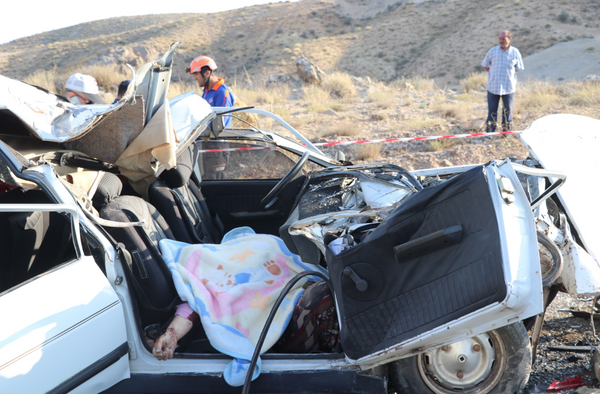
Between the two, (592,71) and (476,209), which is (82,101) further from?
(592,71)

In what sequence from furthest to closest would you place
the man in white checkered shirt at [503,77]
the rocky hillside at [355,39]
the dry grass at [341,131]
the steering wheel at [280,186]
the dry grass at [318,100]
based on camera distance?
the rocky hillside at [355,39] → the dry grass at [318,100] → the dry grass at [341,131] → the man in white checkered shirt at [503,77] → the steering wheel at [280,186]

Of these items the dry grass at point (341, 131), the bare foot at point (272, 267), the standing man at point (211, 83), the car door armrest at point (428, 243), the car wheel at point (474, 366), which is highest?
the standing man at point (211, 83)

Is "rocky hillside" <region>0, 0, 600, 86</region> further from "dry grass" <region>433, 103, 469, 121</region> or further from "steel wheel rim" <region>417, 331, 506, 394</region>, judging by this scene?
"steel wheel rim" <region>417, 331, 506, 394</region>

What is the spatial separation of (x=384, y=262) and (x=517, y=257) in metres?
0.55

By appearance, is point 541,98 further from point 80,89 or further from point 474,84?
point 80,89

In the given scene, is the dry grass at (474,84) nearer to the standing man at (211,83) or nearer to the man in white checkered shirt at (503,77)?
the man in white checkered shirt at (503,77)

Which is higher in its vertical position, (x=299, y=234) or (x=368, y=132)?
(x=299, y=234)

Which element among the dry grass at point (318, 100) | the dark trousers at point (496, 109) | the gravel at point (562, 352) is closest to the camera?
the gravel at point (562, 352)

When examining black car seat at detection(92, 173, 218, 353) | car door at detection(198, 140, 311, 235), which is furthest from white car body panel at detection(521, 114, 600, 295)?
black car seat at detection(92, 173, 218, 353)

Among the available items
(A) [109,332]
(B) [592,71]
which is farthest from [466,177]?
(B) [592,71]

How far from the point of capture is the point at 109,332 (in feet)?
7.06

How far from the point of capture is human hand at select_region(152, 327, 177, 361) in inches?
89.0

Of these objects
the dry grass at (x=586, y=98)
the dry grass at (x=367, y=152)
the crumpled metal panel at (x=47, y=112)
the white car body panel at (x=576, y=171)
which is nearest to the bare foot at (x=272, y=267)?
the crumpled metal panel at (x=47, y=112)

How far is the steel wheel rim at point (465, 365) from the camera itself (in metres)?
2.19
